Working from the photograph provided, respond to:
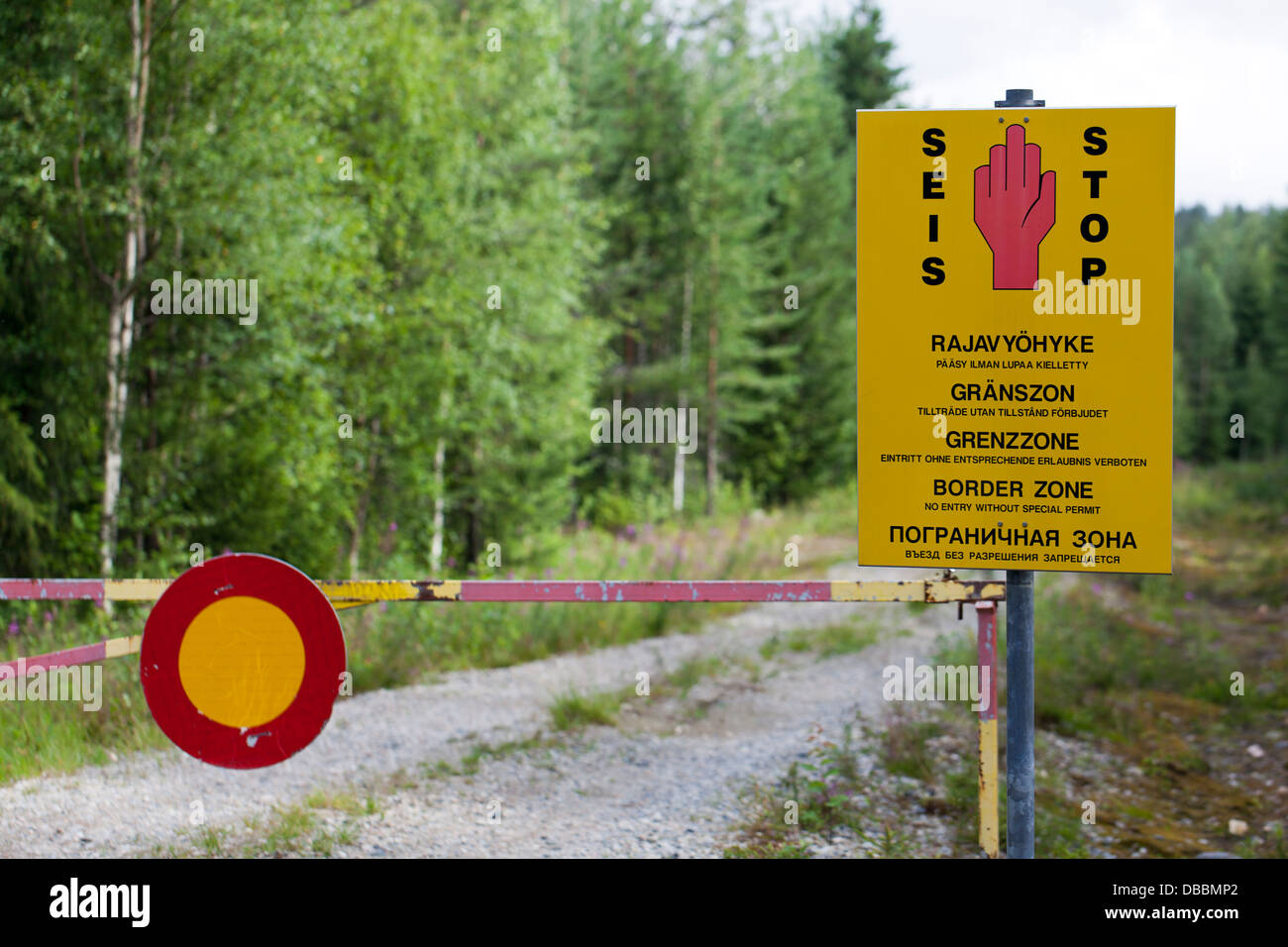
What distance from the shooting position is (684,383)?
84.5 ft

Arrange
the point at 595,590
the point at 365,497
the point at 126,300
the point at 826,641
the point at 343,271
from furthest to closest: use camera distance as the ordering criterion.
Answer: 1. the point at 365,497
2. the point at 343,271
3. the point at 826,641
4. the point at 126,300
5. the point at 595,590

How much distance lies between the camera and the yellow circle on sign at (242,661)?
3424 mm

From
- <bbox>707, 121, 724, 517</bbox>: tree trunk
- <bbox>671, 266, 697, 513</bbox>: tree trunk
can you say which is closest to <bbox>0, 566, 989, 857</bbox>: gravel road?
<bbox>671, 266, 697, 513</bbox>: tree trunk

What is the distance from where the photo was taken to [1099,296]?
326 cm

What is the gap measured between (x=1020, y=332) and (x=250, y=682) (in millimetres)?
2917

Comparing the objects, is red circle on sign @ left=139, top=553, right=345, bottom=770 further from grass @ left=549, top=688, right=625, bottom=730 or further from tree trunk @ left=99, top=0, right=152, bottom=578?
tree trunk @ left=99, top=0, right=152, bottom=578

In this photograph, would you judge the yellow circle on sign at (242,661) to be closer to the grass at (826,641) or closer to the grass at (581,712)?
the grass at (581,712)

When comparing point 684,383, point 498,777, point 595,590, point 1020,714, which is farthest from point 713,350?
point 1020,714

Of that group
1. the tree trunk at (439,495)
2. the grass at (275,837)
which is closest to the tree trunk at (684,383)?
the tree trunk at (439,495)

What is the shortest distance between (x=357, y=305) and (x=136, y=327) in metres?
2.33

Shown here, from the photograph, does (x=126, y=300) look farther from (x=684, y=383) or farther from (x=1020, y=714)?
(x=684, y=383)

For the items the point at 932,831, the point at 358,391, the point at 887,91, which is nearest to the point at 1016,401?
the point at 932,831

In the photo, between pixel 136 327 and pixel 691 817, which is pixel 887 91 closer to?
pixel 136 327

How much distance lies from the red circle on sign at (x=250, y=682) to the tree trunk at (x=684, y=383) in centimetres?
2202
